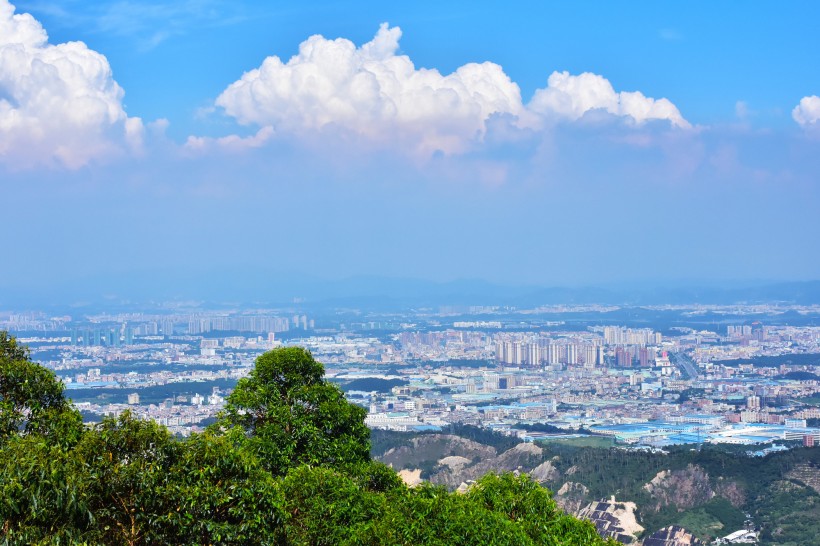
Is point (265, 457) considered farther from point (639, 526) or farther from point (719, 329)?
point (719, 329)

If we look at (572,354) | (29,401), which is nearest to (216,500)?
(29,401)

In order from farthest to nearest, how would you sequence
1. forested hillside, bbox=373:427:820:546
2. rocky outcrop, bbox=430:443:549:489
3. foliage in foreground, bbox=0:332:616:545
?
rocky outcrop, bbox=430:443:549:489 → forested hillside, bbox=373:427:820:546 → foliage in foreground, bbox=0:332:616:545

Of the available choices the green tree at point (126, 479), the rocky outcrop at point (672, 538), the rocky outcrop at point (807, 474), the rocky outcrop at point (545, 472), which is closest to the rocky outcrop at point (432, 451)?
the rocky outcrop at point (545, 472)

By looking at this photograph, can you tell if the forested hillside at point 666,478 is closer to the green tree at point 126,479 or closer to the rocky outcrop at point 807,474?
the rocky outcrop at point 807,474

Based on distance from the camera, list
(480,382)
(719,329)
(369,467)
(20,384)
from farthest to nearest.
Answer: (719,329), (480,382), (369,467), (20,384)

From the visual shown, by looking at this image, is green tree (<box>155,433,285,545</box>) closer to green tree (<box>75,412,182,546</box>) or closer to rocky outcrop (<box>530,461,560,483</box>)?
green tree (<box>75,412,182,546</box>)

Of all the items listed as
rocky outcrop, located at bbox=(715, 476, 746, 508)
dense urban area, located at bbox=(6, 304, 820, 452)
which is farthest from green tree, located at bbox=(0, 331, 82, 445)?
dense urban area, located at bbox=(6, 304, 820, 452)

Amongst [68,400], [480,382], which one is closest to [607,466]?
[68,400]
